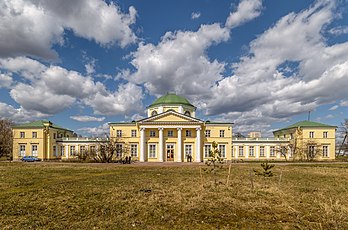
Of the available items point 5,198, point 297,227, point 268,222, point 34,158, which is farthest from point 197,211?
point 34,158

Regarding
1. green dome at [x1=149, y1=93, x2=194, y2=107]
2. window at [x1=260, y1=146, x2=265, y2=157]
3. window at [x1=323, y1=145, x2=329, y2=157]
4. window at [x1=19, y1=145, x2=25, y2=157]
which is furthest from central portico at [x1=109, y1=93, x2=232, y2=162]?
window at [x1=323, y1=145, x2=329, y2=157]

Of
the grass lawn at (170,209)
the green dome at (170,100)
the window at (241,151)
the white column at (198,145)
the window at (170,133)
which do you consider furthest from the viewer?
the window at (241,151)

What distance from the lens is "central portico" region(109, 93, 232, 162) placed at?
4172 centimetres

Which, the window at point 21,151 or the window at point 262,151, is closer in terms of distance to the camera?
the window at point 21,151

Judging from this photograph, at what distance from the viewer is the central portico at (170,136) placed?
41719mm

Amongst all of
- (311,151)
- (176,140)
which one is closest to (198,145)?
(176,140)

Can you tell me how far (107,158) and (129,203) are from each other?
104ft

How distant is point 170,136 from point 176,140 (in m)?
1.36

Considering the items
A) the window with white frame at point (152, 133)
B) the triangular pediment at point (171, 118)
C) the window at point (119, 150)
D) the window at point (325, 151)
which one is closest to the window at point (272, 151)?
the window at point (325, 151)

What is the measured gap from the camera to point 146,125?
41.7 meters

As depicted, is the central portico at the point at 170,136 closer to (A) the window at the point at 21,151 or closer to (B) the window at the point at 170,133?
(B) the window at the point at 170,133

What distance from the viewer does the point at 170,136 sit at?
42781mm

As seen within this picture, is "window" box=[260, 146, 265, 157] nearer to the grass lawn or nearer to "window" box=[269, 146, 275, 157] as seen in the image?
"window" box=[269, 146, 275, 157]

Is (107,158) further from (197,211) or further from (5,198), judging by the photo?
(197,211)
